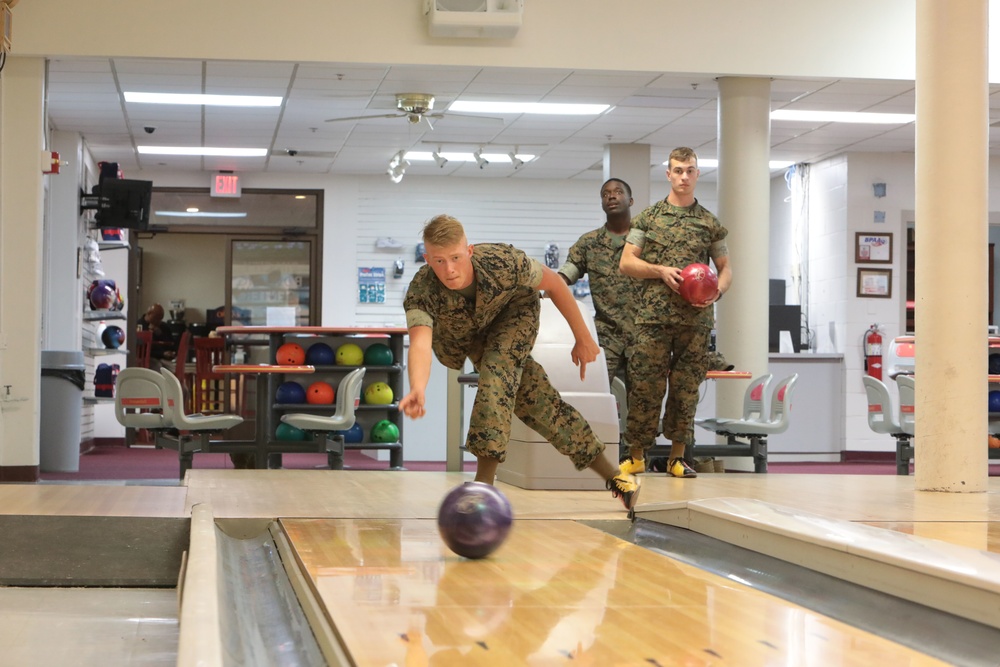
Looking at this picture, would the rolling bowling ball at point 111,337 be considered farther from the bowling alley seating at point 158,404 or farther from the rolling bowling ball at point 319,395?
the bowling alley seating at point 158,404

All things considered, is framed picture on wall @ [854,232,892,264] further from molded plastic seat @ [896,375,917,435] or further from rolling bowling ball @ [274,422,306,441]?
rolling bowling ball @ [274,422,306,441]

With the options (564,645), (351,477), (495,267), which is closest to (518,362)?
(495,267)

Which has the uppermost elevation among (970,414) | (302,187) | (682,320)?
(302,187)

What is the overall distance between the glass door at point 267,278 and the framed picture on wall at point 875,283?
7.03 meters

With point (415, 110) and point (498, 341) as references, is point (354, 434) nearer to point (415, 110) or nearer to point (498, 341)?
point (415, 110)

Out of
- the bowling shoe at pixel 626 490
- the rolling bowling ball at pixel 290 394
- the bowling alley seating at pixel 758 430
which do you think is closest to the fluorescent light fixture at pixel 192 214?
the rolling bowling ball at pixel 290 394

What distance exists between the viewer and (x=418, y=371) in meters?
3.71

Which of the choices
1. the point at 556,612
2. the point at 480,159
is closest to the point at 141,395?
the point at 556,612

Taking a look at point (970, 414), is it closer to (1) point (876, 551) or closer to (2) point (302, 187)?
(1) point (876, 551)

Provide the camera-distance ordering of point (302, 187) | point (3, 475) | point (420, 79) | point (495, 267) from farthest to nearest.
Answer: point (302, 187)
point (420, 79)
point (3, 475)
point (495, 267)

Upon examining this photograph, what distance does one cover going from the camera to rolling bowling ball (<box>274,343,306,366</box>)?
9.13 meters

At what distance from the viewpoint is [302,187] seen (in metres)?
15.0

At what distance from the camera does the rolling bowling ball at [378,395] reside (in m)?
9.33

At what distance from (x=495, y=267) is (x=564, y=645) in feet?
6.69
